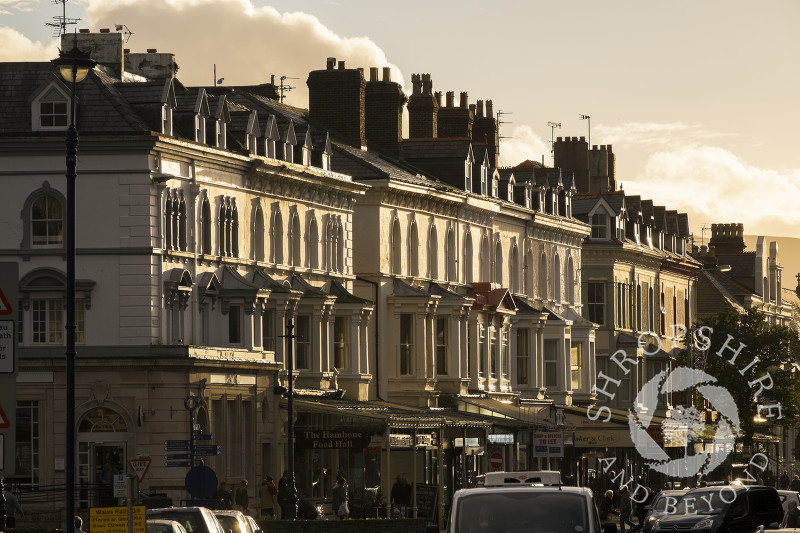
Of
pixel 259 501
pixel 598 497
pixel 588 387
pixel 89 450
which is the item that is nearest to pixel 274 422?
pixel 259 501

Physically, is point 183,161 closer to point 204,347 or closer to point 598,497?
point 204,347

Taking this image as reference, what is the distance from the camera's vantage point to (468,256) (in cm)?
7512

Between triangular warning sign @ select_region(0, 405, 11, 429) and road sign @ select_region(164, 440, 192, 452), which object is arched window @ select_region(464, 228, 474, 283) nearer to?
road sign @ select_region(164, 440, 192, 452)

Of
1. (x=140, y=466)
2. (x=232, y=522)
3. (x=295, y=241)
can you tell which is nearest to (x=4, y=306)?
(x=232, y=522)

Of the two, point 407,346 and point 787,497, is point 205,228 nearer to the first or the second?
point 407,346

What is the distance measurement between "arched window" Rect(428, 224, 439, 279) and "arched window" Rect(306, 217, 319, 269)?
931 cm

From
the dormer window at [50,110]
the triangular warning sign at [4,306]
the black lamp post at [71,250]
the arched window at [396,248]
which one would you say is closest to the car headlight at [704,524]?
the black lamp post at [71,250]

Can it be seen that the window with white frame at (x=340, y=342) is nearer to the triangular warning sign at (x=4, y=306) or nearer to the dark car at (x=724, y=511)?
the dark car at (x=724, y=511)

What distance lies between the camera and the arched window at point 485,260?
76438 millimetres

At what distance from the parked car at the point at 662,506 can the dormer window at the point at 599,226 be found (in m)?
50.5

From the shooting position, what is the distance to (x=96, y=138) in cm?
5184

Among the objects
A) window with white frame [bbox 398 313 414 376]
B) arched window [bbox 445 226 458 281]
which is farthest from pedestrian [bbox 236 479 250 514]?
arched window [bbox 445 226 458 281]

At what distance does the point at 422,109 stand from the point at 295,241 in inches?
770

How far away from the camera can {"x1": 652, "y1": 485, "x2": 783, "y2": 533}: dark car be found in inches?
1531
